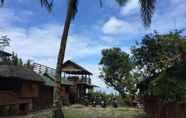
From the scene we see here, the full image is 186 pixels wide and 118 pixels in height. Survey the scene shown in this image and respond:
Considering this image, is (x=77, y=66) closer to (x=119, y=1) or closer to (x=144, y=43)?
(x=144, y=43)

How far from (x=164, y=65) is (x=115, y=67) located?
2709 centimetres

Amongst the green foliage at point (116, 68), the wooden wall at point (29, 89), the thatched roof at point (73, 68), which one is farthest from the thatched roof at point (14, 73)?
the green foliage at point (116, 68)

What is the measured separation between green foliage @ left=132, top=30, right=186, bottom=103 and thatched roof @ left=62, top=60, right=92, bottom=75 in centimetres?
1638

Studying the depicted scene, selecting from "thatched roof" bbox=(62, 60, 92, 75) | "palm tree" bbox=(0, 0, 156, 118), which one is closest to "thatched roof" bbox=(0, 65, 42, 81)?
"palm tree" bbox=(0, 0, 156, 118)

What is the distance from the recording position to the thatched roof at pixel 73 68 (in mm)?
52844

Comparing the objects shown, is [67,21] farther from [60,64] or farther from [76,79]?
[76,79]

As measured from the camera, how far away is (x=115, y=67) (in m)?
56.3

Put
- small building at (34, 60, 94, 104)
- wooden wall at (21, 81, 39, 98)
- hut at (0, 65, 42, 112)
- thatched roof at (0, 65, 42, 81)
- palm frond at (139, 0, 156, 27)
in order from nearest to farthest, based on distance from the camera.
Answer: palm frond at (139, 0, 156, 27)
hut at (0, 65, 42, 112)
thatched roof at (0, 65, 42, 81)
wooden wall at (21, 81, 39, 98)
small building at (34, 60, 94, 104)

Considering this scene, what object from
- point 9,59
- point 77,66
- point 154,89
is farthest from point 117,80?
point 154,89

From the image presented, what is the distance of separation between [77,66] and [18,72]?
21325 mm

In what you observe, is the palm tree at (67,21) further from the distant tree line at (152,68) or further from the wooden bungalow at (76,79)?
the wooden bungalow at (76,79)

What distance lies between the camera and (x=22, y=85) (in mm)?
34156

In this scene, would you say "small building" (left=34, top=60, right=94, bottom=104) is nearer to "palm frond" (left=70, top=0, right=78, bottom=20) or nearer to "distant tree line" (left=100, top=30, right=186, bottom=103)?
"distant tree line" (left=100, top=30, right=186, bottom=103)

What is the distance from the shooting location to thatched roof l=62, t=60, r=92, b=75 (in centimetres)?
5284
